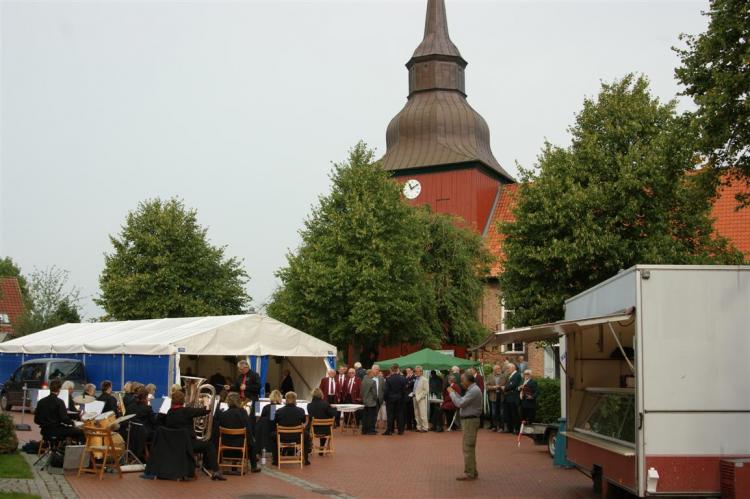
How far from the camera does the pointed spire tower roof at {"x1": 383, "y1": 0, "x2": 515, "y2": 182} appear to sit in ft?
165

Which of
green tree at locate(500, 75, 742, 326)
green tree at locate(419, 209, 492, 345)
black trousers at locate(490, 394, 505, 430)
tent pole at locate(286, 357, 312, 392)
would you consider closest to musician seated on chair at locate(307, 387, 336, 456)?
black trousers at locate(490, 394, 505, 430)

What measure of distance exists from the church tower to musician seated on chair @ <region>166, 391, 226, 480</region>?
118 ft

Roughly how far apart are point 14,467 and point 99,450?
1347 mm

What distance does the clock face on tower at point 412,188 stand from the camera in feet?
166

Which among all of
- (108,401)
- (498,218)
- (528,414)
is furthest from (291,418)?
(498,218)

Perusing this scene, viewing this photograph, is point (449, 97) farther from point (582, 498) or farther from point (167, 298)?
point (582, 498)

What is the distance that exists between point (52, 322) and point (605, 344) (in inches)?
1791

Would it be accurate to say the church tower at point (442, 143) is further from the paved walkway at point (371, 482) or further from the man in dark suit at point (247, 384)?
the paved walkway at point (371, 482)

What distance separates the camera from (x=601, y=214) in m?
26.9

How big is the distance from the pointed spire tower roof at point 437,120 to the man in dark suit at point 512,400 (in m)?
26.8

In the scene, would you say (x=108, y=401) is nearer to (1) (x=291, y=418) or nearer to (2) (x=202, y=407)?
(2) (x=202, y=407)

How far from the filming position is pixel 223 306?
51.7 metres

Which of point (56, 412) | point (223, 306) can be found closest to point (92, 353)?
point (56, 412)

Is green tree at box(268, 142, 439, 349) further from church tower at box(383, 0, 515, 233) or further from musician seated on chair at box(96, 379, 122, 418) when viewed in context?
musician seated on chair at box(96, 379, 122, 418)
